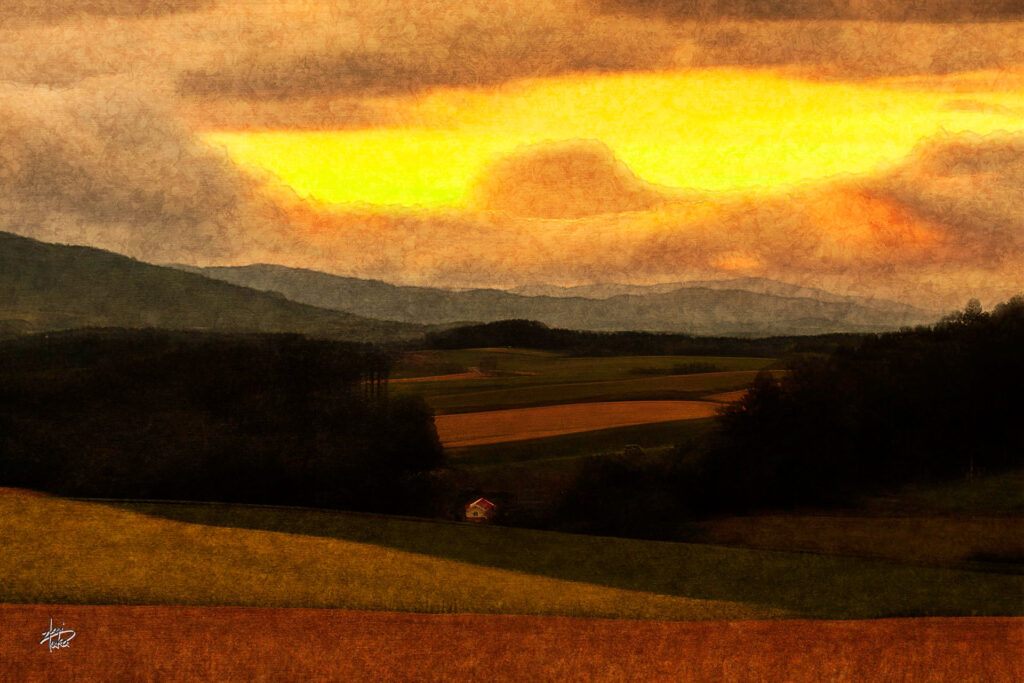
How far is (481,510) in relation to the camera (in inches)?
284

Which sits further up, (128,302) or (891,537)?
(128,302)

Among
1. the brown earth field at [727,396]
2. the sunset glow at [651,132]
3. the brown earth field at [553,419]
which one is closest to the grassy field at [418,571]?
the brown earth field at [553,419]

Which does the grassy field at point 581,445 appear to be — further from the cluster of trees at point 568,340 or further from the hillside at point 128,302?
the hillside at point 128,302

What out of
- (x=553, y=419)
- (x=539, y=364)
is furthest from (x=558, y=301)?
(x=553, y=419)

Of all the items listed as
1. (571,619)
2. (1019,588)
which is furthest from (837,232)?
(571,619)

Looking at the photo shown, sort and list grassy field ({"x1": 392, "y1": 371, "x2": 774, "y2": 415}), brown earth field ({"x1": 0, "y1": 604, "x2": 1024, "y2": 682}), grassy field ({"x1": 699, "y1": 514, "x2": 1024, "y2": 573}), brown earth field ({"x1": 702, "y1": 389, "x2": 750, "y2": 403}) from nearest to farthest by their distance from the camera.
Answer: brown earth field ({"x1": 0, "y1": 604, "x2": 1024, "y2": 682})
grassy field ({"x1": 699, "y1": 514, "x2": 1024, "y2": 573})
brown earth field ({"x1": 702, "y1": 389, "x2": 750, "y2": 403})
grassy field ({"x1": 392, "y1": 371, "x2": 774, "y2": 415})

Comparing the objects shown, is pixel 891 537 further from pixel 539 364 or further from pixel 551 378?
pixel 539 364

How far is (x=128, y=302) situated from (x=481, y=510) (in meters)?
3.19

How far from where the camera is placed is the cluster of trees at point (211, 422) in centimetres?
741

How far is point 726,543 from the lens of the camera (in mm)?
6926

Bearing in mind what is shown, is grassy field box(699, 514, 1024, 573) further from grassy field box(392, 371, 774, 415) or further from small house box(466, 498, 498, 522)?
small house box(466, 498, 498, 522)
